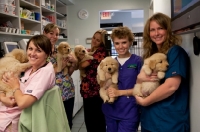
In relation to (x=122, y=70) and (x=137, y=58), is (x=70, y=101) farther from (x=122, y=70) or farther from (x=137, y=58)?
(x=137, y=58)

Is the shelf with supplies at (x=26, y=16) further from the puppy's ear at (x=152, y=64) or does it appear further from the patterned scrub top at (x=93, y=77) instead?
the puppy's ear at (x=152, y=64)

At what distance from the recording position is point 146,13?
502 cm

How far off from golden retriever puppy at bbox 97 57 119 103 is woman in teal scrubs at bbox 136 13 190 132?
12.0 inches

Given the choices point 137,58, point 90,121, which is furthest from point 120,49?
point 90,121

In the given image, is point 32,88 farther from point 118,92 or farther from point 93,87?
point 93,87

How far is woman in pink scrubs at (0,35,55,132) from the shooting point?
47.2 inches

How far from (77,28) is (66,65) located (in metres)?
3.26

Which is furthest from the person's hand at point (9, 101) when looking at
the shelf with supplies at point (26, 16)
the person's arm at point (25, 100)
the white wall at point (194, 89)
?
the shelf with supplies at point (26, 16)

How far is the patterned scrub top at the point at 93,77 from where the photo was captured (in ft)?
7.30

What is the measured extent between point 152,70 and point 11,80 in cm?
96

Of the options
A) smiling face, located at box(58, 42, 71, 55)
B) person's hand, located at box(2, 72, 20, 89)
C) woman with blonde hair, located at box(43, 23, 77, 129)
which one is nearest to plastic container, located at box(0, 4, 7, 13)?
woman with blonde hair, located at box(43, 23, 77, 129)

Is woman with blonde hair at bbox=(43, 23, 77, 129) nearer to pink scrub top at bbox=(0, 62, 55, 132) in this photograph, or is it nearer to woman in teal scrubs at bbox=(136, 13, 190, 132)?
pink scrub top at bbox=(0, 62, 55, 132)

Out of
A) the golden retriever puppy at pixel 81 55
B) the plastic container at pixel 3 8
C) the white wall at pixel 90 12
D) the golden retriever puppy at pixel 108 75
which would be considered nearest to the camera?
the golden retriever puppy at pixel 108 75

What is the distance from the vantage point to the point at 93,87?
2227mm
